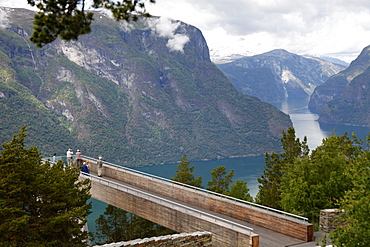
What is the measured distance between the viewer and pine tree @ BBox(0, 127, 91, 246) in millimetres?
12617

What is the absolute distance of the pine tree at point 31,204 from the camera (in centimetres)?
1262

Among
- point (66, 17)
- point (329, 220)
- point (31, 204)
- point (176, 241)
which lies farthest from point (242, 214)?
point (66, 17)

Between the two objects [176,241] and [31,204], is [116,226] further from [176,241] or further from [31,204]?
[176,241]

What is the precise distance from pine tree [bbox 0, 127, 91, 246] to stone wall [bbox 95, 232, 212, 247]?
4322 mm

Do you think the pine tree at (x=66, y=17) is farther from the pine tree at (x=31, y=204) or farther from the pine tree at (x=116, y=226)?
the pine tree at (x=116, y=226)

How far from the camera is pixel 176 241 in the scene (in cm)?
1052

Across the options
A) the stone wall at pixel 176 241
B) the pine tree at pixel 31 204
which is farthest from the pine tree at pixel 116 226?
the stone wall at pixel 176 241

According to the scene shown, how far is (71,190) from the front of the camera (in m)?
15.2

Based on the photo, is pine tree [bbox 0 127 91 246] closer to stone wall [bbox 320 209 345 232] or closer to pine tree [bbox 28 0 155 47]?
pine tree [bbox 28 0 155 47]

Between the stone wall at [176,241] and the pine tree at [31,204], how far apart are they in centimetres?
432

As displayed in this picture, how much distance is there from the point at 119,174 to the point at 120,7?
47.7 feet

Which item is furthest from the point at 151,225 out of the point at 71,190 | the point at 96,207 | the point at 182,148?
the point at 182,148

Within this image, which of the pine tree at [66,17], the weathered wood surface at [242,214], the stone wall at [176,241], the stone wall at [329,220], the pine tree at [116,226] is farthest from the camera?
the pine tree at [116,226]

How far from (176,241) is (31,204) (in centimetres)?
580
